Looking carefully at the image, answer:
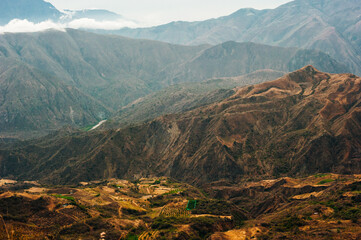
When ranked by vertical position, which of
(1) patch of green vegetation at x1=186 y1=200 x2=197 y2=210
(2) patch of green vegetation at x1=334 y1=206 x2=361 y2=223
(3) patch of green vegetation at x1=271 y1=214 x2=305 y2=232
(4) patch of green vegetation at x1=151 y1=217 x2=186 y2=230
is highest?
(2) patch of green vegetation at x1=334 y1=206 x2=361 y2=223

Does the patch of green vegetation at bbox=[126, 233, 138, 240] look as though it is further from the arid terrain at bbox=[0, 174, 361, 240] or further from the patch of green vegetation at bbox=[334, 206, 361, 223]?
the patch of green vegetation at bbox=[334, 206, 361, 223]

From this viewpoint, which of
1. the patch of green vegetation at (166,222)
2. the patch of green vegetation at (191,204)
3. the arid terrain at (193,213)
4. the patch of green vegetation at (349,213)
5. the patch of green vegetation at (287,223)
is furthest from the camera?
the patch of green vegetation at (191,204)

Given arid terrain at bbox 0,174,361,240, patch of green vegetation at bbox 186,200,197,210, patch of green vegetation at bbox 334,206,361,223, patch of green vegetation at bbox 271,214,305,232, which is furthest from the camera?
patch of green vegetation at bbox 186,200,197,210

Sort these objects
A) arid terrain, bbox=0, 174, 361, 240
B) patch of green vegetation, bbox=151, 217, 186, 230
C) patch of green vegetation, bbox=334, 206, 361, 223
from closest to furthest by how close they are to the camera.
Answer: arid terrain, bbox=0, 174, 361, 240
patch of green vegetation, bbox=334, 206, 361, 223
patch of green vegetation, bbox=151, 217, 186, 230

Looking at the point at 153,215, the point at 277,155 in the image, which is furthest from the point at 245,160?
the point at 153,215

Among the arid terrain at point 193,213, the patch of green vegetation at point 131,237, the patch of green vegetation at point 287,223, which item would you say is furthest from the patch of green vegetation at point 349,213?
the patch of green vegetation at point 131,237

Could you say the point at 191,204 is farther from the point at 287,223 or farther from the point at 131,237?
the point at 287,223

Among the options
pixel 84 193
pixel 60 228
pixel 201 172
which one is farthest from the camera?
pixel 201 172

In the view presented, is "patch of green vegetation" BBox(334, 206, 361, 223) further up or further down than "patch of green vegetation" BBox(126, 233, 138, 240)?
further up

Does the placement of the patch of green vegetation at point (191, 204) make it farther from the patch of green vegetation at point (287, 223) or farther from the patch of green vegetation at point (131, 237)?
the patch of green vegetation at point (287, 223)

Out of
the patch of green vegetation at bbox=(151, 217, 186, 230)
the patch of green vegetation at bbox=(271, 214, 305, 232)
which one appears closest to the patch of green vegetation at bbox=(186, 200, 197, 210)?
the patch of green vegetation at bbox=(151, 217, 186, 230)

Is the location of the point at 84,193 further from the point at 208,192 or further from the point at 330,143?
the point at 330,143
